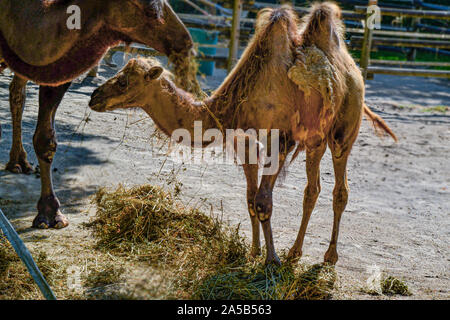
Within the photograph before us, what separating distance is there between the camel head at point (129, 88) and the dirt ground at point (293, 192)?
265 millimetres

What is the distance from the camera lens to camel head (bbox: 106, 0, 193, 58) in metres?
3.59

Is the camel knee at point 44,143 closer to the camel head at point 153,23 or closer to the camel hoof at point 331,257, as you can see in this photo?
the camel head at point 153,23

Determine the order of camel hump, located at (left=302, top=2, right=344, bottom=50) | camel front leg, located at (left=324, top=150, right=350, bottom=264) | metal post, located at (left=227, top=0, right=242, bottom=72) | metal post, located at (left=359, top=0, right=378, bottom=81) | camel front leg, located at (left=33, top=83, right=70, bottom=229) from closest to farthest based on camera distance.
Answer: camel hump, located at (left=302, top=2, right=344, bottom=50), camel front leg, located at (left=324, top=150, right=350, bottom=264), camel front leg, located at (left=33, top=83, right=70, bottom=229), metal post, located at (left=227, top=0, right=242, bottom=72), metal post, located at (left=359, top=0, right=378, bottom=81)

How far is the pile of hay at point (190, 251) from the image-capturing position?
3277 mm

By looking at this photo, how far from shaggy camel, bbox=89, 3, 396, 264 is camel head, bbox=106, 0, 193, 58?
0.63ft

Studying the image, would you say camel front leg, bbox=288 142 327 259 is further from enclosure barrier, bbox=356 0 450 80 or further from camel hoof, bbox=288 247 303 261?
enclosure barrier, bbox=356 0 450 80

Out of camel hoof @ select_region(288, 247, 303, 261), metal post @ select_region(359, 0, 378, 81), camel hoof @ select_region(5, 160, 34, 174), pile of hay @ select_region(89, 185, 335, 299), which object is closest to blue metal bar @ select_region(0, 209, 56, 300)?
pile of hay @ select_region(89, 185, 335, 299)

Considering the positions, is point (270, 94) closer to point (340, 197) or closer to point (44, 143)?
point (340, 197)

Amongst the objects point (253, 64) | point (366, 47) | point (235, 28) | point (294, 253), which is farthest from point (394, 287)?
point (366, 47)

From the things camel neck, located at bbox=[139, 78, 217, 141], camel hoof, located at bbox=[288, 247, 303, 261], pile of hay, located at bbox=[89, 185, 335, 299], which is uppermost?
camel neck, located at bbox=[139, 78, 217, 141]

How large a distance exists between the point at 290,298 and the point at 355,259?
1.18 m

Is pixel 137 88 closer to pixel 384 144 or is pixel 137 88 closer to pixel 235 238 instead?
pixel 235 238

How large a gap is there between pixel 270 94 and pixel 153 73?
830mm

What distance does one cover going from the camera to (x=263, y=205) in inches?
138
